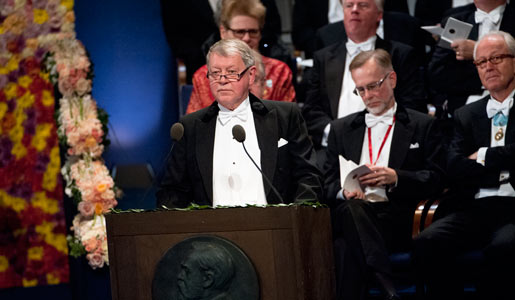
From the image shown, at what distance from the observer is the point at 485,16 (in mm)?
4820

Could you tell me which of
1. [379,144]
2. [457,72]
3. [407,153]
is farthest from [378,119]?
[457,72]

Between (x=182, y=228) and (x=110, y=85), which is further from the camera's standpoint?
(x=110, y=85)

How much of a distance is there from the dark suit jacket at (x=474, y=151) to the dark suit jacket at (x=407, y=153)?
0.11m

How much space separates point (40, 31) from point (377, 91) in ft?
7.91

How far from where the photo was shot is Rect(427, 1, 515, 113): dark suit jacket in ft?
15.8

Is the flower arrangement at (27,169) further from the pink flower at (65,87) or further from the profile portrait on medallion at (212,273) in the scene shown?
the profile portrait on medallion at (212,273)

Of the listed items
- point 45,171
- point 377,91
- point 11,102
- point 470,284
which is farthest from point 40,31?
point 470,284

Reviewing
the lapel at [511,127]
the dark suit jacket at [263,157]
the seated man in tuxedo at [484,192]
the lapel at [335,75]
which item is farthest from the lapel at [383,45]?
the dark suit jacket at [263,157]

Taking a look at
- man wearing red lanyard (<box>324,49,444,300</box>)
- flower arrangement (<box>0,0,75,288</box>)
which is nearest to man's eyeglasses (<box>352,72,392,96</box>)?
man wearing red lanyard (<box>324,49,444,300</box>)

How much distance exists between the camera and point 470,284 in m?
4.30

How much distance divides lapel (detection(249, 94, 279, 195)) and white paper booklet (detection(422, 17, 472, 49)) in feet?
5.20

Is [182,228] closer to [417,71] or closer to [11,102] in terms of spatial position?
[417,71]

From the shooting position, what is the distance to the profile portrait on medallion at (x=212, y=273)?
9.16 ft

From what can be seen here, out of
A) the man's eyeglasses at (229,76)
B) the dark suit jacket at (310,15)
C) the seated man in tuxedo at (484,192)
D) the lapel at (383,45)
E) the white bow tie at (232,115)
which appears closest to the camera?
the man's eyeglasses at (229,76)
